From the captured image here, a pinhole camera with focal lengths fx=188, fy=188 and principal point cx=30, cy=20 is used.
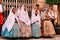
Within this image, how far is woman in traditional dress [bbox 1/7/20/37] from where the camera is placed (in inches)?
169

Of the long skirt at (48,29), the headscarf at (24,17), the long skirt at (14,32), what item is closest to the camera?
the long skirt at (14,32)

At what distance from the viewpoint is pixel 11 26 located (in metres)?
4.30

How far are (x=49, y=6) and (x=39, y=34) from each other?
826mm

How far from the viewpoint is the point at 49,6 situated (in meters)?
4.86

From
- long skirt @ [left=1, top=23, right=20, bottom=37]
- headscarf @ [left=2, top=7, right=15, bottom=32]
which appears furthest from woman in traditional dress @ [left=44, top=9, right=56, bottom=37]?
headscarf @ [left=2, top=7, right=15, bottom=32]

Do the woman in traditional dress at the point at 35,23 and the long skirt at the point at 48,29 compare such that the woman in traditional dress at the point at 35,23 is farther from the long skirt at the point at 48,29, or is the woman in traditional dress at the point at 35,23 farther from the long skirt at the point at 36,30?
the long skirt at the point at 48,29

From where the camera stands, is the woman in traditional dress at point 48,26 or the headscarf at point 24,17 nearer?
the headscarf at point 24,17

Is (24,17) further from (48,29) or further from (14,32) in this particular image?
(48,29)

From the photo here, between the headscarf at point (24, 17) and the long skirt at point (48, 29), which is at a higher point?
the headscarf at point (24, 17)

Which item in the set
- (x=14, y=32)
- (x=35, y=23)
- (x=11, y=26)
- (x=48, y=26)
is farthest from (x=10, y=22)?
(x=48, y=26)

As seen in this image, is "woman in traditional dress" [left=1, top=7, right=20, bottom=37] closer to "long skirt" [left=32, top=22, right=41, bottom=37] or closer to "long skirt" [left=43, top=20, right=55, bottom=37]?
"long skirt" [left=32, top=22, right=41, bottom=37]

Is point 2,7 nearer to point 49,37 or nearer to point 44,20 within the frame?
point 44,20

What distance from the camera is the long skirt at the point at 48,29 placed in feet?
15.0

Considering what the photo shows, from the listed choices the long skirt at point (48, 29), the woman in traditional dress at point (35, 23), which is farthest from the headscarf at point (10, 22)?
the long skirt at point (48, 29)
